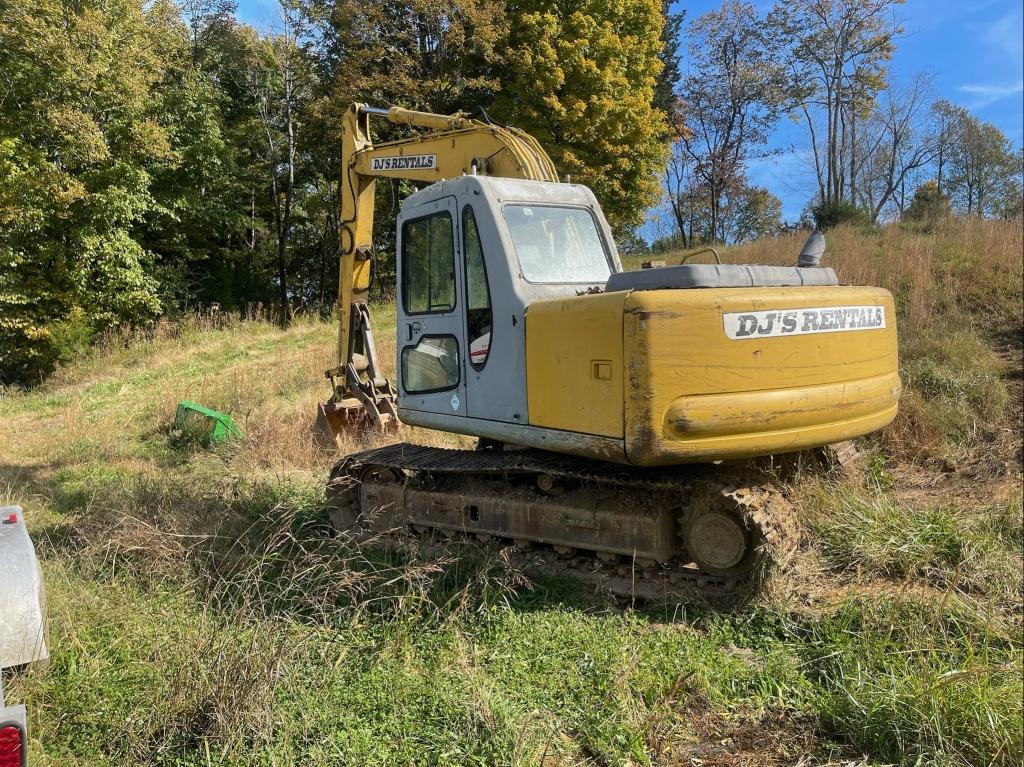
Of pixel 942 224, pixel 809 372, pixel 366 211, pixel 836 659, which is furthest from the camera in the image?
pixel 942 224

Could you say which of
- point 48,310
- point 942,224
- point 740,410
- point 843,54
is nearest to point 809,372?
point 740,410

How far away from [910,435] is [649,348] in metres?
4.78

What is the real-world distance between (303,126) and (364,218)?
18965 mm

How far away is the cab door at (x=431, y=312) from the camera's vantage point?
4.95 m

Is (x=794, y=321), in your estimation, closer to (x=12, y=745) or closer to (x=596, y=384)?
(x=596, y=384)

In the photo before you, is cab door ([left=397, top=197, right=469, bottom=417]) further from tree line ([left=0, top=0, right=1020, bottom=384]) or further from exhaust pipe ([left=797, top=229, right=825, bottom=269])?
tree line ([left=0, top=0, right=1020, bottom=384])

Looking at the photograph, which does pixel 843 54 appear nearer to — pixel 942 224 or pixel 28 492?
pixel 942 224

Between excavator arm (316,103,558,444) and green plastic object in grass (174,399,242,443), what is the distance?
178 cm

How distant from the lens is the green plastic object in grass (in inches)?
363

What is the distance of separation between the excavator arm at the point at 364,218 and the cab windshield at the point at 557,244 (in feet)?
4.66

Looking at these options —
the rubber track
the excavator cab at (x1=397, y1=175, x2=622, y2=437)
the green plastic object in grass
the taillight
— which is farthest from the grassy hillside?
the green plastic object in grass

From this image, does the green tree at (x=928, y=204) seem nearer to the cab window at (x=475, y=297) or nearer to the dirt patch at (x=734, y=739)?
the cab window at (x=475, y=297)

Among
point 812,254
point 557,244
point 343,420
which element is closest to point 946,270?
point 812,254

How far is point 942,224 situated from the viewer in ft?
40.5
